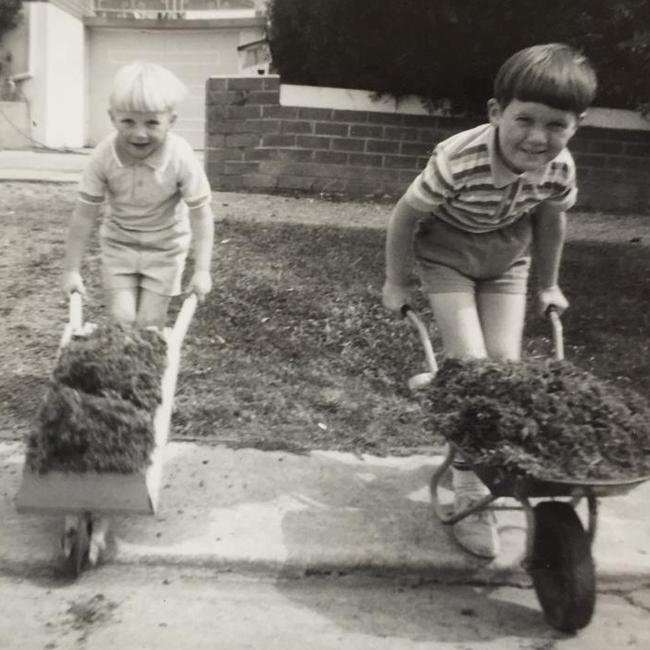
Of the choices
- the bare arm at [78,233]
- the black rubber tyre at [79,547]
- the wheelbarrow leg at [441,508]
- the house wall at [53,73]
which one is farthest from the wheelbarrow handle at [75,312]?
the house wall at [53,73]

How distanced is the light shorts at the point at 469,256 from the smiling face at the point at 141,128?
109 cm

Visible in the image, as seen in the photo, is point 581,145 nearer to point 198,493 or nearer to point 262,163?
point 262,163

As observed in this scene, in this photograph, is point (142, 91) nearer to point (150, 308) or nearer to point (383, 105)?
point (150, 308)

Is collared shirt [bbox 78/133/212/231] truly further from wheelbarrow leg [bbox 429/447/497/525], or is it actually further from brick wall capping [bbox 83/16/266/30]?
brick wall capping [bbox 83/16/266/30]

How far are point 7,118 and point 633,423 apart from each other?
15224 millimetres

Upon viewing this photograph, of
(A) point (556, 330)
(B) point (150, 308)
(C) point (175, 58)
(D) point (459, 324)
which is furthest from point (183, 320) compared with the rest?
(C) point (175, 58)

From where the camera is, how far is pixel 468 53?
7.83m

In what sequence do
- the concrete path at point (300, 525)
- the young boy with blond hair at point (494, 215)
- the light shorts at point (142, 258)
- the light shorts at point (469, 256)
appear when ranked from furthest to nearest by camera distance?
the light shorts at point (142, 258) < the light shorts at point (469, 256) < the concrete path at point (300, 525) < the young boy with blond hair at point (494, 215)

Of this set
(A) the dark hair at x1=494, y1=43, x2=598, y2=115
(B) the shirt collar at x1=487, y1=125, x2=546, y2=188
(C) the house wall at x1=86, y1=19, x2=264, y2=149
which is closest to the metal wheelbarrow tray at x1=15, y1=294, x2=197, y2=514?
(B) the shirt collar at x1=487, y1=125, x2=546, y2=188

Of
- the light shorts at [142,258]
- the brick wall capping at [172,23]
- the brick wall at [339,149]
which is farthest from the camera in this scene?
the brick wall capping at [172,23]

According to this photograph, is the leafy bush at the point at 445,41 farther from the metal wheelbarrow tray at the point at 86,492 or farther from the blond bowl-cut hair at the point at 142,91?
the metal wheelbarrow tray at the point at 86,492

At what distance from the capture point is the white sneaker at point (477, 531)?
10.6 ft

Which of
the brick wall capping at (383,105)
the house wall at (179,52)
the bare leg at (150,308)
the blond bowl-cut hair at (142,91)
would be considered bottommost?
the bare leg at (150,308)

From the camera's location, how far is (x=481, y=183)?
3268 millimetres
